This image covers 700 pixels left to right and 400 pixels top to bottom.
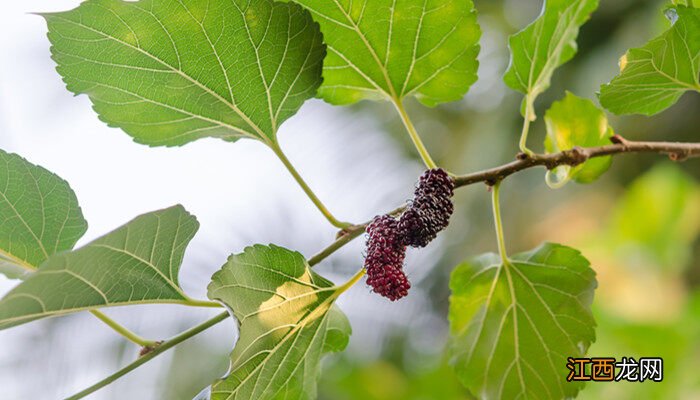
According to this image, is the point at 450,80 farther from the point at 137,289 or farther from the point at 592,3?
the point at 137,289

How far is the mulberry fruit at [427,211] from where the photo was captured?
0.40 m

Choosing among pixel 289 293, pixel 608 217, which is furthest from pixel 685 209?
pixel 289 293

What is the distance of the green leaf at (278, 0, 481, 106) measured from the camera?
44 cm

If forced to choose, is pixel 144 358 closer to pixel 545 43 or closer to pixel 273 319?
pixel 273 319

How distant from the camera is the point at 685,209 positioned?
225 centimetres

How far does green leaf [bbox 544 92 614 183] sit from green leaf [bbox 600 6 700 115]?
0.11 feet

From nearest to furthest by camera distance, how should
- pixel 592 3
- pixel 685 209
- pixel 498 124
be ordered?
pixel 592 3 < pixel 685 209 < pixel 498 124

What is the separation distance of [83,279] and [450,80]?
0.89 feet

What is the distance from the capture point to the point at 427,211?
0.41m

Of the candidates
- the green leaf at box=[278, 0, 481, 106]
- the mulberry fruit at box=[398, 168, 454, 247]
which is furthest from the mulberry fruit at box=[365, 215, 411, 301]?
the green leaf at box=[278, 0, 481, 106]

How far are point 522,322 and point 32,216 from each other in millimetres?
323

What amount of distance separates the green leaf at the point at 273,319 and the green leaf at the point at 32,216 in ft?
0.36

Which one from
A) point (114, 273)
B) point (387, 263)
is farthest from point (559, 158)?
point (114, 273)

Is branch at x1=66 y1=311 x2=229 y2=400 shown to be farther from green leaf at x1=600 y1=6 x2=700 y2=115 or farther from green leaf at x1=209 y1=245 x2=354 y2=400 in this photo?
green leaf at x1=600 y1=6 x2=700 y2=115
